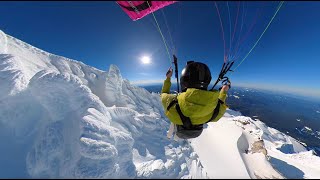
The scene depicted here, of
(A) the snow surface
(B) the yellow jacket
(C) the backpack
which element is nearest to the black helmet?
(B) the yellow jacket

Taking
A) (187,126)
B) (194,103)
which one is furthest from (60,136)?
(194,103)

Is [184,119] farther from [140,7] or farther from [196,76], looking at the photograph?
[140,7]

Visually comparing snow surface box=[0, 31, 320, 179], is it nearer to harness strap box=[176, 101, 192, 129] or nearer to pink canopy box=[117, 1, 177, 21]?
pink canopy box=[117, 1, 177, 21]

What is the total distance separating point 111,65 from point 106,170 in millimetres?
18885

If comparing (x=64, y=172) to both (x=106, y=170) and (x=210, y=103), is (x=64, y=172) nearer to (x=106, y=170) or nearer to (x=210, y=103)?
(x=106, y=170)

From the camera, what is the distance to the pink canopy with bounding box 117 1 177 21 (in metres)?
6.68

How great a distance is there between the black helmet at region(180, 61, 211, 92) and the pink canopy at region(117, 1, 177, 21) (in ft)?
10.5

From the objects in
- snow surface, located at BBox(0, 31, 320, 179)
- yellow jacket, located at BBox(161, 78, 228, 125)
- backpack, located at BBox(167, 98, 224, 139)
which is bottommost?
snow surface, located at BBox(0, 31, 320, 179)

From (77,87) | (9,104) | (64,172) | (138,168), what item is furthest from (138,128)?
(9,104)

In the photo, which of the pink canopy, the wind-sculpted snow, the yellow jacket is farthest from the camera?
the wind-sculpted snow

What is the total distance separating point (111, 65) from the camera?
29703 millimetres

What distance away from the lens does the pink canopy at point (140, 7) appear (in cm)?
668

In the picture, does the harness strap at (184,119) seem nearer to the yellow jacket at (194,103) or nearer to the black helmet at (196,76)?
the yellow jacket at (194,103)

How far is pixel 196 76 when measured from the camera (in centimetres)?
408
